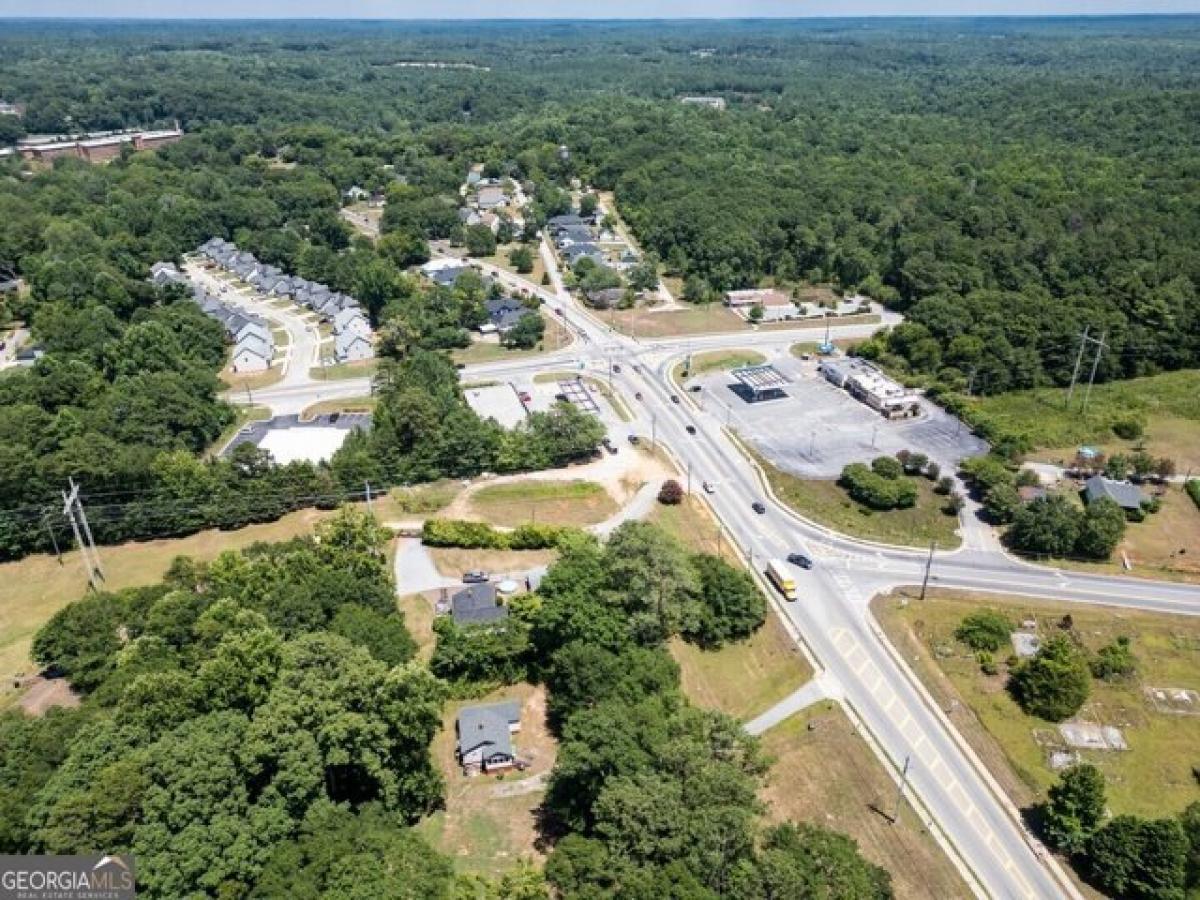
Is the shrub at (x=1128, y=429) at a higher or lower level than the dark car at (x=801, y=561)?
higher

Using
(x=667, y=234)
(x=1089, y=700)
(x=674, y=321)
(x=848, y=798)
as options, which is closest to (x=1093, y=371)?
(x=1089, y=700)

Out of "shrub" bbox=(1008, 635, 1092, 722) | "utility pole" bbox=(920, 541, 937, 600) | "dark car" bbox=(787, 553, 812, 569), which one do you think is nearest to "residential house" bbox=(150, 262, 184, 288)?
"dark car" bbox=(787, 553, 812, 569)

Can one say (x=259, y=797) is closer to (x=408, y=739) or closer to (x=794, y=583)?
(x=408, y=739)

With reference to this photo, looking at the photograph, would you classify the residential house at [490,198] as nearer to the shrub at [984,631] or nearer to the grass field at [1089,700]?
the grass field at [1089,700]

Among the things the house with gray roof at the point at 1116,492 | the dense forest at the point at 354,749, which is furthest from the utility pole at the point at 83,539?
the house with gray roof at the point at 1116,492

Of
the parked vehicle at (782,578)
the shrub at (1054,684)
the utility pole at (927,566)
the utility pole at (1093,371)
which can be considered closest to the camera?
the shrub at (1054,684)

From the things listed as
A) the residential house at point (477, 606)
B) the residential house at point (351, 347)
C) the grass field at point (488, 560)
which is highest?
the residential house at point (351, 347)

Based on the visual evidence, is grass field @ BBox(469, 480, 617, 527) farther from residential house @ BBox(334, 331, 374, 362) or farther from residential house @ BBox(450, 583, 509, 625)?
residential house @ BBox(334, 331, 374, 362)
